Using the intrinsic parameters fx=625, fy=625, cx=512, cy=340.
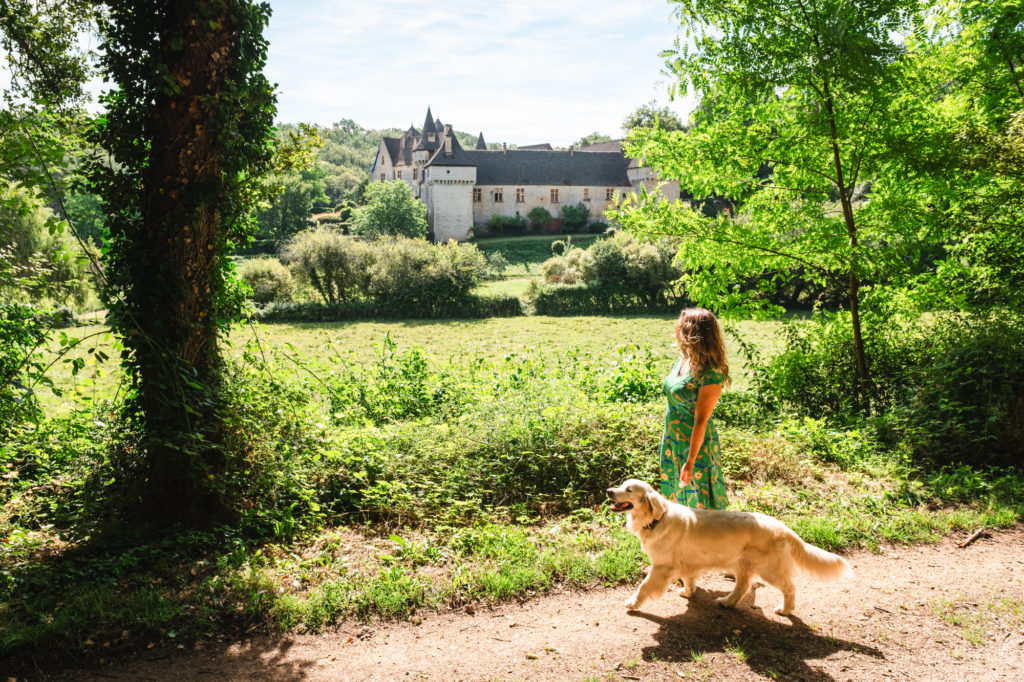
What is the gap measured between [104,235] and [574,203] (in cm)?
6598

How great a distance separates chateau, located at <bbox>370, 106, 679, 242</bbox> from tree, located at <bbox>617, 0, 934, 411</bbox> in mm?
56579

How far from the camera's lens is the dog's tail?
412 centimetres

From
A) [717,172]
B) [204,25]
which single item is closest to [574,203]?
[717,172]

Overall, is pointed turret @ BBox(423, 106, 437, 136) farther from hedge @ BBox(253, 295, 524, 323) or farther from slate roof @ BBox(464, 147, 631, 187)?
hedge @ BBox(253, 295, 524, 323)

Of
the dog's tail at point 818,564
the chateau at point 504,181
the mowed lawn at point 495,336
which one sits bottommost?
the dog's tail at point 818,564

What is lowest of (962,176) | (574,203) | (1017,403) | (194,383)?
(1017,403)

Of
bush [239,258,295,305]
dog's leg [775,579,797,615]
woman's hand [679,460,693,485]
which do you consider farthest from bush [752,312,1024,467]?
bush [239,258,295,305]

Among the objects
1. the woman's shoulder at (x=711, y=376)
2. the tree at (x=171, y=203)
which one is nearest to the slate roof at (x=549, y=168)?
the tree at (x=171, y=203)

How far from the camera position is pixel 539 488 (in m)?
6.59

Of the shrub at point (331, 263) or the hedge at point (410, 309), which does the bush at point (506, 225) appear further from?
the hedge at point (410, 309)

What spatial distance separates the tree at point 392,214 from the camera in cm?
5762

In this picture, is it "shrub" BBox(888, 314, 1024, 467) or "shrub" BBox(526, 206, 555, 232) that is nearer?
"shrub" BBox(888, 314, 1024, 467)

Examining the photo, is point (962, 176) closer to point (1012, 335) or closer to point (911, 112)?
point (911, 112)

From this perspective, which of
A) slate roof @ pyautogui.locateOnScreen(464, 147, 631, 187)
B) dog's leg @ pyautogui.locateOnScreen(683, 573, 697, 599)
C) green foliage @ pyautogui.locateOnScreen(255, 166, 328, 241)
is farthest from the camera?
slate roof @ pyautogui.locateOnScreen(464, 147, 631, 187)
